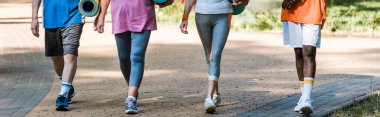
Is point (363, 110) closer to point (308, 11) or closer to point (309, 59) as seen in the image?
point (309, 59)

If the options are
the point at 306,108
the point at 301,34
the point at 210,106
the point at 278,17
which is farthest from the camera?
the point at 278,17

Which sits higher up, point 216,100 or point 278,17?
point 216,100

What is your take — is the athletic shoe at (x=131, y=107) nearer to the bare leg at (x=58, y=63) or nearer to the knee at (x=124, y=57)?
the knee at (x=124, y=57)

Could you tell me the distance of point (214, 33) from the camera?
893cm

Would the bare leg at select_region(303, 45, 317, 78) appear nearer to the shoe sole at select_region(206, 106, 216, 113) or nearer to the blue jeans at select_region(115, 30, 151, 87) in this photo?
the shoe sole at select_region(206, 106, 216, 113)

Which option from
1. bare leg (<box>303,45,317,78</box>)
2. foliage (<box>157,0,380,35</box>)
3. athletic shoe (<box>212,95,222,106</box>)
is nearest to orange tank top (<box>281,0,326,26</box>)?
bare leg (<box>303,45,317,78</box>)

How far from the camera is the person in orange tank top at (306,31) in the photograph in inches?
333

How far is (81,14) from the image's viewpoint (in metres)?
9.02

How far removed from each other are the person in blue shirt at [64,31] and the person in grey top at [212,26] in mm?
1087

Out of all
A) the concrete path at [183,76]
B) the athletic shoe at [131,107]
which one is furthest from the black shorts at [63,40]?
the athletic shoe at [131,107]

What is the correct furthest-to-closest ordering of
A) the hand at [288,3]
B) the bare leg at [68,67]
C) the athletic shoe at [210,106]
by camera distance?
the bare leg at [68,67] → the athletic shoe at [210,106] → the hand at [288,3]

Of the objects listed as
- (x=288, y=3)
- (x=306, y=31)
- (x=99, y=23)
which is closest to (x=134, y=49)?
(x=99, y=23)

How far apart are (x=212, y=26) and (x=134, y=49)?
0.81m

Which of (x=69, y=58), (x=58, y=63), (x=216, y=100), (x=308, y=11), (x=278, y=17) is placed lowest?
(x=278, y=17)
